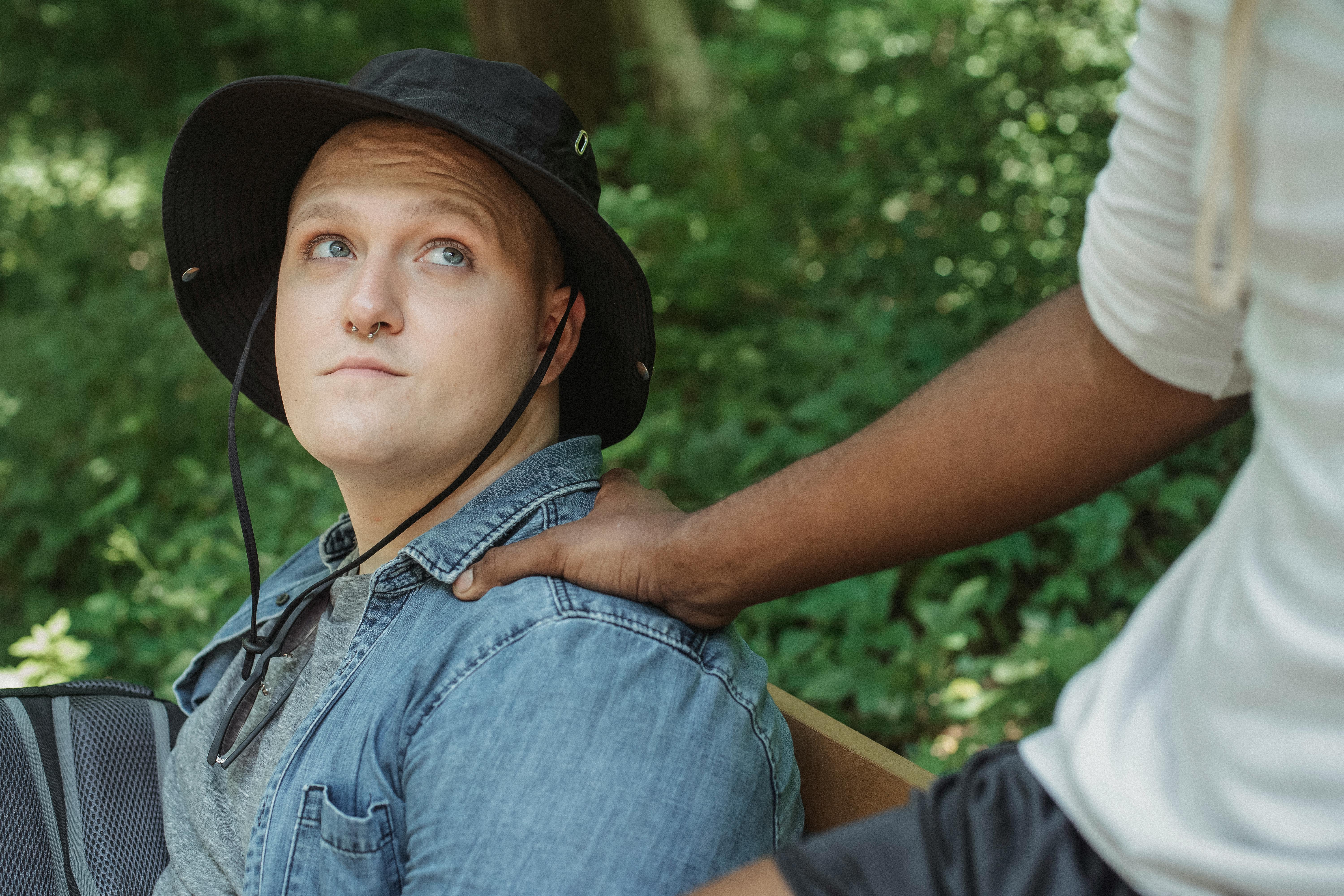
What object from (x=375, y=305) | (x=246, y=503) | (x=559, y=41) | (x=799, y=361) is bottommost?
(x=799, y=361)

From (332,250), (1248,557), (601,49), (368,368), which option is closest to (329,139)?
(332,250)

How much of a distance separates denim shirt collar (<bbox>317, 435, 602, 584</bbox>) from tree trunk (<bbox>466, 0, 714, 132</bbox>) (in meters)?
3.45

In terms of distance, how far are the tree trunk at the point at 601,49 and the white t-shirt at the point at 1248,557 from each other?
428cm

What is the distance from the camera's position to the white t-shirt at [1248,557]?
2.48ft

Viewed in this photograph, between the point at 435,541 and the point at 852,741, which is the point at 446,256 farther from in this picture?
the point at 852,741

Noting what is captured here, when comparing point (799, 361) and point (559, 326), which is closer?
point (559, 326)

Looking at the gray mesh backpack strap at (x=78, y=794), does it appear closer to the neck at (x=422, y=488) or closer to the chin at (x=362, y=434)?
the neck at (x=422, y=488)

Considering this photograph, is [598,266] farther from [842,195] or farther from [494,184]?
[842,195]

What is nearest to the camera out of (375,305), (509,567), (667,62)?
(509,567)

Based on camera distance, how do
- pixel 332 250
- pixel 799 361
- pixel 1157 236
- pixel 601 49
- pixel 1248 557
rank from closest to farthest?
1. pixel 1248 557
2. pixel 1157 236
3. pixel 332 250
4. pixel 799 361
5. pixel 601 49

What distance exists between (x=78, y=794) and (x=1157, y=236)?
1.92 m

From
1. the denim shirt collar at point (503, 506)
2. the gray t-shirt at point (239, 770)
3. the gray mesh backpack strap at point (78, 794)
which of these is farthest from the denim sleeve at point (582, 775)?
the gray mesh backpack strap at point (78, 794)

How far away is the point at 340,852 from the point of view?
1413 millimetres

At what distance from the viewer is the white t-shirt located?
0.76 metres
